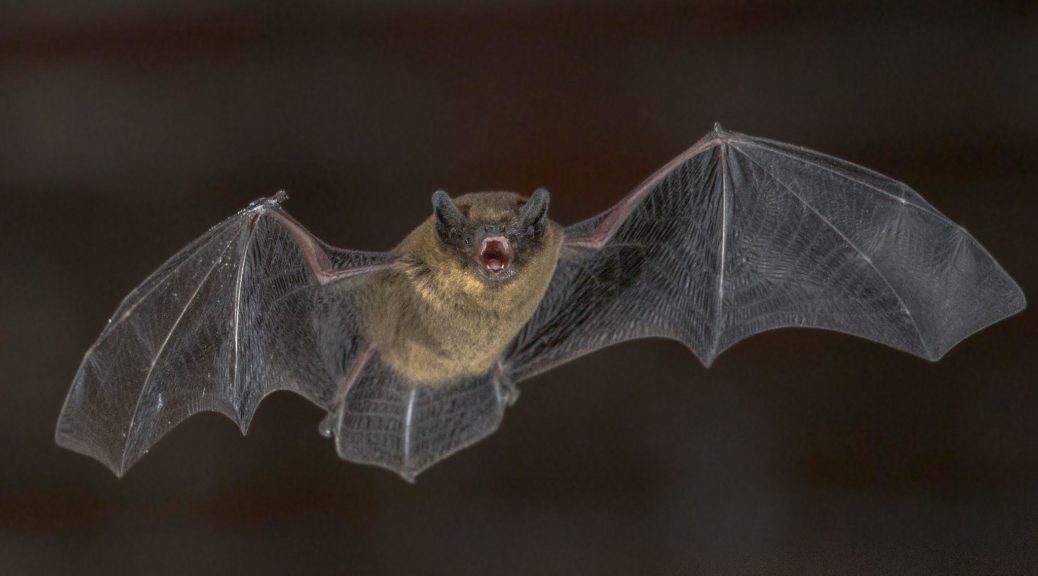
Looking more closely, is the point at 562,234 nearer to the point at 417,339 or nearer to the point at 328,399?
the point at 417,339

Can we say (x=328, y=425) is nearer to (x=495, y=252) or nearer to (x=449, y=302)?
(x=449, y=302)

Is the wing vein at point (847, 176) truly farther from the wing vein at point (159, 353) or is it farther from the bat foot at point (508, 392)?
the wing vein at point (159, 353)

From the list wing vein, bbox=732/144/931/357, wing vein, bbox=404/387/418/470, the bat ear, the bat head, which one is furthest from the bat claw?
wing vein, bbox=732/144/931/357

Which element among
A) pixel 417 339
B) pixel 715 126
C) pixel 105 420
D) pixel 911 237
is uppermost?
pixel 715 126

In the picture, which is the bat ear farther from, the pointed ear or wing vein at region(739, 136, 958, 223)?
wing vein at region(739, 136, 958, 223)

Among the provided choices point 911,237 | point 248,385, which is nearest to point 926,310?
point 911,237
